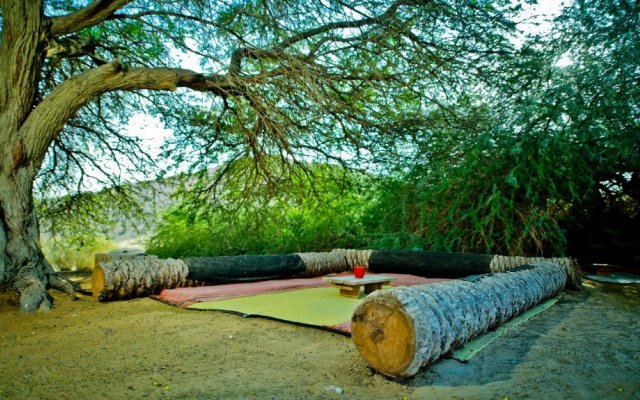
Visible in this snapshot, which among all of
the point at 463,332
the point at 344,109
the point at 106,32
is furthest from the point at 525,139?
the point at 106,32

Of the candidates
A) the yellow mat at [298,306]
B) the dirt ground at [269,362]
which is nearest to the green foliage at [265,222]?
the yellow mat at [298,306]

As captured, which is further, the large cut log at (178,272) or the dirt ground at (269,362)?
the large cut log at (178,272)

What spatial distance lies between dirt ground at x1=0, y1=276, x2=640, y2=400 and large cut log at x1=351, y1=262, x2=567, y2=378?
0.10 meters

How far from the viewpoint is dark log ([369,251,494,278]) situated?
4556 mm

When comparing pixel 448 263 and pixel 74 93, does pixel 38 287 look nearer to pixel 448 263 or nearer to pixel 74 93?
pixel 74 93

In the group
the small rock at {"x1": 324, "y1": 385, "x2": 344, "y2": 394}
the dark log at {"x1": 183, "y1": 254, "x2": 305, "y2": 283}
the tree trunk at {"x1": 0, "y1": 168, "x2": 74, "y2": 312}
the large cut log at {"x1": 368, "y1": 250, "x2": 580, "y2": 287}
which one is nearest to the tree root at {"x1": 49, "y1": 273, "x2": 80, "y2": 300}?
the tree trunk at {"x1": 0, "y1": 168, "x2": 74, "y2": 312}

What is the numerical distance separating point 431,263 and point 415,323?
10.8 feet

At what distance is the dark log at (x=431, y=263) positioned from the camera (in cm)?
456

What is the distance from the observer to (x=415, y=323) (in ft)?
6.01

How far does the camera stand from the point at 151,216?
7.43m

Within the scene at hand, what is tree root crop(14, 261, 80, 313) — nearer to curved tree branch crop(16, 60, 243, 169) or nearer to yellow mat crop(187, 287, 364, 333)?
curved tree branch crop(16, 60, 243, 169)

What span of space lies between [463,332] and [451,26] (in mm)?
3289

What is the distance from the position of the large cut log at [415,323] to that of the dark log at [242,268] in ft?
9.03

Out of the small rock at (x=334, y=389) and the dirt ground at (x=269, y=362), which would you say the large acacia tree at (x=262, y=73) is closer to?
the dirt ground at (x=269, y=362)
